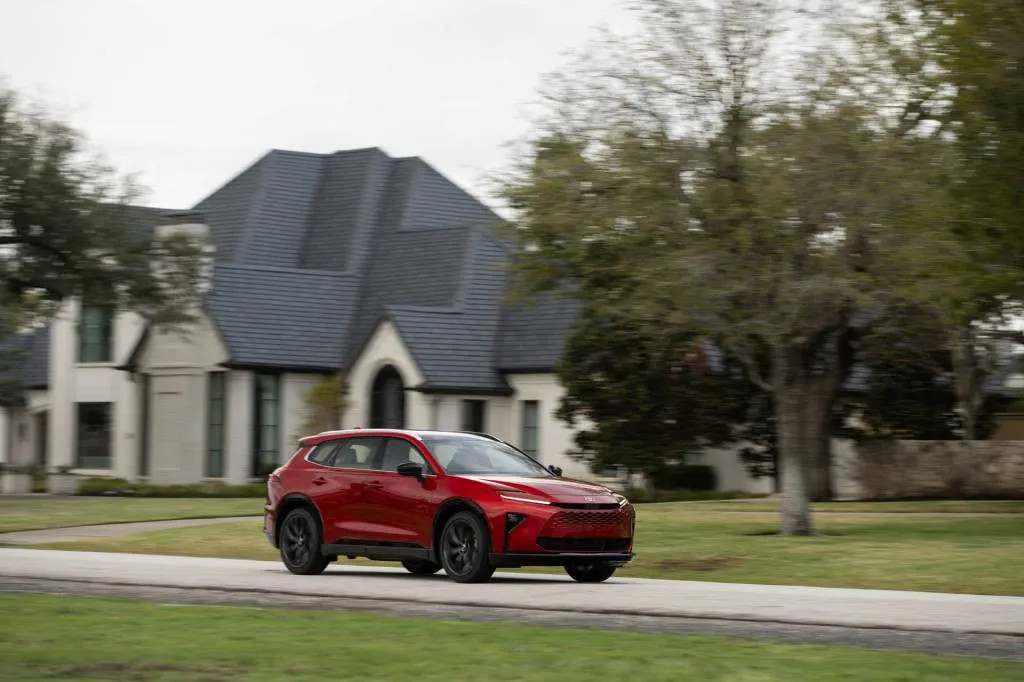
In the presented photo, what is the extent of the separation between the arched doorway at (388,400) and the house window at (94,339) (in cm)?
897

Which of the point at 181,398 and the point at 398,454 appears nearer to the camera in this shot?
the point at 398,454

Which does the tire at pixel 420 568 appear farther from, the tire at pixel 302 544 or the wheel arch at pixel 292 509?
the wheel arch at pixel 292 509

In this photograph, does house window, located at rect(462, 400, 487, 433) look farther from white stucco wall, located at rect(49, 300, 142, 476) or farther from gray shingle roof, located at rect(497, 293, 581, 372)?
white stucco wall, located at rect(49, 300, 142, 476)

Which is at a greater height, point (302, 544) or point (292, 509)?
point (292, 509)

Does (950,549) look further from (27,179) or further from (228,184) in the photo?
(228,184)

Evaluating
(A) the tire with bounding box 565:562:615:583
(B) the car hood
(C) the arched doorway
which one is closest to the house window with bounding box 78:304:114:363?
(C) the arched doorway

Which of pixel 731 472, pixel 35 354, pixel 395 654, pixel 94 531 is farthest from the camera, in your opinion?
pixel 35 354

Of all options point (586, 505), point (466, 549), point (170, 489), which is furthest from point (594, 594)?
point (170, 489)

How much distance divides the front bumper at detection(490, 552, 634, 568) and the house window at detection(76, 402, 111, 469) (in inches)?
1373

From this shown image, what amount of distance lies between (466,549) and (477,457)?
1315mm

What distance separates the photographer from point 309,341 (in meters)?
49.2

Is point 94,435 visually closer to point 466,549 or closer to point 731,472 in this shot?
point 731,472

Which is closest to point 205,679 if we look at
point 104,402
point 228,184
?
point 104,402

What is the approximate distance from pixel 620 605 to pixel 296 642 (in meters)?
3.86
